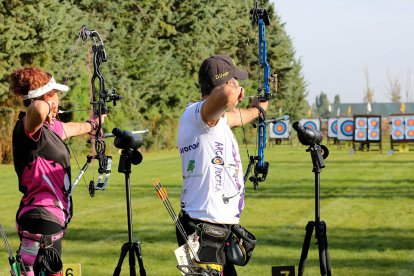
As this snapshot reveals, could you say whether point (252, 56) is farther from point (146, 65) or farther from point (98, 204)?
point (98, 204)

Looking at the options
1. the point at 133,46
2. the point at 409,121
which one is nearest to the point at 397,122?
the point at 409,121

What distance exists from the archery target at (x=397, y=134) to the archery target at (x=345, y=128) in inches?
94.4

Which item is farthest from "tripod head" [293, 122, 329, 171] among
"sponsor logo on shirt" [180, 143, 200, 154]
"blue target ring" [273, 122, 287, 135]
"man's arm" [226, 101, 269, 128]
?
"blue target ring" [273, 122, 287, 135]

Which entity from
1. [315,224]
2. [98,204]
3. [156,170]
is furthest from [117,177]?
[315,224]

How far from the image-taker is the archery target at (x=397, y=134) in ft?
124

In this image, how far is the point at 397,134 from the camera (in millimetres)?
37906

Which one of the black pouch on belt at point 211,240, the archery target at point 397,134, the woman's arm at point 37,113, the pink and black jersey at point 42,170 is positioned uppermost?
the archery target at point 397,134

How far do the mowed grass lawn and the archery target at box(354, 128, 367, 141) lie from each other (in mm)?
17030

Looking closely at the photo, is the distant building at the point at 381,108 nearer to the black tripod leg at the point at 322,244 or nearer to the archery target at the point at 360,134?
the archery target at the point at 360,134

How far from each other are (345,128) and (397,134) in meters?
2.90

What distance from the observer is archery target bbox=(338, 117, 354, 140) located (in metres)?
39.6

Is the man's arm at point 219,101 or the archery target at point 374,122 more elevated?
the archery target at point 374,122

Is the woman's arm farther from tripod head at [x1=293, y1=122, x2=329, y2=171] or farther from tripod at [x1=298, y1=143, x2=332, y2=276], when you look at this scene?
tripod at [x1=298, y1=143, x2=332, y2=276]

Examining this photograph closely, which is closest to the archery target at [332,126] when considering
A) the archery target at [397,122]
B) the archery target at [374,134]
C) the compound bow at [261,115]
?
the archery target at [374,134]
